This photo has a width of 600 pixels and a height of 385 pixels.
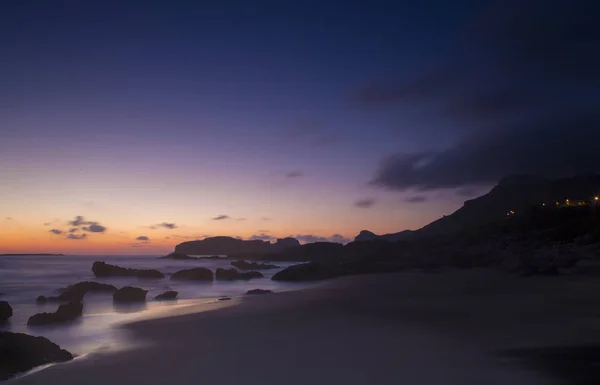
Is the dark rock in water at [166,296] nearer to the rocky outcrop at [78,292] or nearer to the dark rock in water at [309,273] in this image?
the rocky outcrop at [78,292]

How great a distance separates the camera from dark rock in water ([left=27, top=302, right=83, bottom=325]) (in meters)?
Result: 17.9

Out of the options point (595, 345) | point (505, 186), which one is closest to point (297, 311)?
point (595, 345)

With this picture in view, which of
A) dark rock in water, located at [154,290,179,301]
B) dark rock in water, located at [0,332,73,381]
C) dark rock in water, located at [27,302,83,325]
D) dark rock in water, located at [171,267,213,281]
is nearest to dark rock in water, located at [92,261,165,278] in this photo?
dark rock in water, located at [171,267,213,281]

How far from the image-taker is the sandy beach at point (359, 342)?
8.97 metres

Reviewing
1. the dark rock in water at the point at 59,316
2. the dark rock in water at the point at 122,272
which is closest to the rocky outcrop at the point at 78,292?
the dark rock in water at the point at 59,316

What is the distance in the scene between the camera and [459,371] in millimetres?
8875

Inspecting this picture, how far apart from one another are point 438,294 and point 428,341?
11157 mm

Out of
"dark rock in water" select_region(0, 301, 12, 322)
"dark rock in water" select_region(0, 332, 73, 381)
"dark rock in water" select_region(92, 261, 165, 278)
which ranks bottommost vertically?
"dark rock in water" select_region(0, 332, 73, 381)

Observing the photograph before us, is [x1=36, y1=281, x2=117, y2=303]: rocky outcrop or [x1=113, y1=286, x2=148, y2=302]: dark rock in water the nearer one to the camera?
[x1=113, y1=286, x2=148, y2=302]: dark rock in water

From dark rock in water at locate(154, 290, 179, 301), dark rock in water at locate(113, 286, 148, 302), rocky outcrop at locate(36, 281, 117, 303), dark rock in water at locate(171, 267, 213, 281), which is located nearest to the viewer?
dark rock in water at locate(113, 286, 148, 302)

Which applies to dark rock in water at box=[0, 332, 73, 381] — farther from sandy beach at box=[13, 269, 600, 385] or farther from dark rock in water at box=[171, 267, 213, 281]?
dark rock in water at box=[171, 267, 213, 281]

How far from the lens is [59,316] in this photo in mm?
18375

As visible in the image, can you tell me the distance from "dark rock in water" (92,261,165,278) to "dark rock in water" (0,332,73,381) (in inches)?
1608

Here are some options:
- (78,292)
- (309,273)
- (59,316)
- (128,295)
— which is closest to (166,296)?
(128,295)
